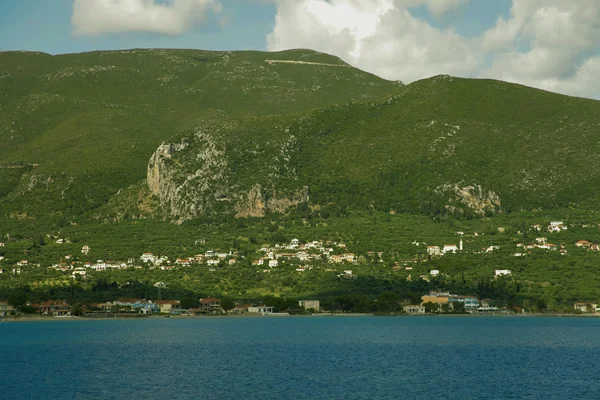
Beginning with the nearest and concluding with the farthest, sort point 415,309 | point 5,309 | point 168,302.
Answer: point 5,309 → point 168,302 → point 415,309

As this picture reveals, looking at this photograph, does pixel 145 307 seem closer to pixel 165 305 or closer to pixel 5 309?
pixel 165 305

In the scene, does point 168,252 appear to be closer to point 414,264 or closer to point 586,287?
point 414,264

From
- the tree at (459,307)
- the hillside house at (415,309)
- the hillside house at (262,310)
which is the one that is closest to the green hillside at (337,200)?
the hillside house at (415,309)

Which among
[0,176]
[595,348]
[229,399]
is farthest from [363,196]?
[229,399]

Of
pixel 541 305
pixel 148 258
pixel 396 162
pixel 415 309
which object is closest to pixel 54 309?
pixel 148 258

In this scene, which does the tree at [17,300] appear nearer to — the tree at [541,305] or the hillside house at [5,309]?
the hillside house at [5,309]

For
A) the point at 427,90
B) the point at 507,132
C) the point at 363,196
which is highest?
the point at 427,90

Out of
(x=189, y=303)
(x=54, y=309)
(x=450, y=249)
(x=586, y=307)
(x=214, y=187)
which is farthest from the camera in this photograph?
(x=214, y=187)

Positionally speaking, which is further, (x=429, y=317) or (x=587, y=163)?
(x=587, y=163)
